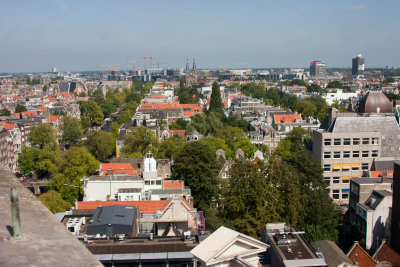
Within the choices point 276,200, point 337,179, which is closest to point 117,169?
point 276,200

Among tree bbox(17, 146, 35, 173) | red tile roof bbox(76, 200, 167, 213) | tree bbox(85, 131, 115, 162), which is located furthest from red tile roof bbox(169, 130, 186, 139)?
red tile roof bbox(76, 200, 167, 213)

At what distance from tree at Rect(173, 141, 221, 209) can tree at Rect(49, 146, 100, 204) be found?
9.54 m

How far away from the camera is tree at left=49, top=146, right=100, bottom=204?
38031 mm

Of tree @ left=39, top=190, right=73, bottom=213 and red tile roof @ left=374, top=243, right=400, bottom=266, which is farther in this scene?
tree @ left=39, top=190, right=73, bottom=213

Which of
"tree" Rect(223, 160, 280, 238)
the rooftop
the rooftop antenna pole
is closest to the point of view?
the rooftop

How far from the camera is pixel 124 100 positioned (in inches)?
5974

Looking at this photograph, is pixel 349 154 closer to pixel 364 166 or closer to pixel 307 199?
pixel 364 166

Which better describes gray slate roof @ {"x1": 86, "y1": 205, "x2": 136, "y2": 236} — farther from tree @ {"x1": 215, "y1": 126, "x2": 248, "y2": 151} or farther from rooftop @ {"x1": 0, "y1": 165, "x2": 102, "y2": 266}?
tree @ {"x1": 215, "y1": 126, "x2": 248, "y2": 151}

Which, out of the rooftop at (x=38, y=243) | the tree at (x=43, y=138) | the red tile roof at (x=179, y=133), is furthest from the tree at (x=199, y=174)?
the rooftop at (x=38, y=243)

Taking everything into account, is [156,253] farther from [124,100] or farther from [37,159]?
[124,100]

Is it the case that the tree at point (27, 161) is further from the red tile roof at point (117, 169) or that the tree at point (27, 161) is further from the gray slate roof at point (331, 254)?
the gray slate roof at point (331, 254)

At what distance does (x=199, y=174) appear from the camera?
37.1 meters

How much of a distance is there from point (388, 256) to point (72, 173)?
2926 centimetres

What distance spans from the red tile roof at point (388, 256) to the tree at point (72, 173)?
25745mm
